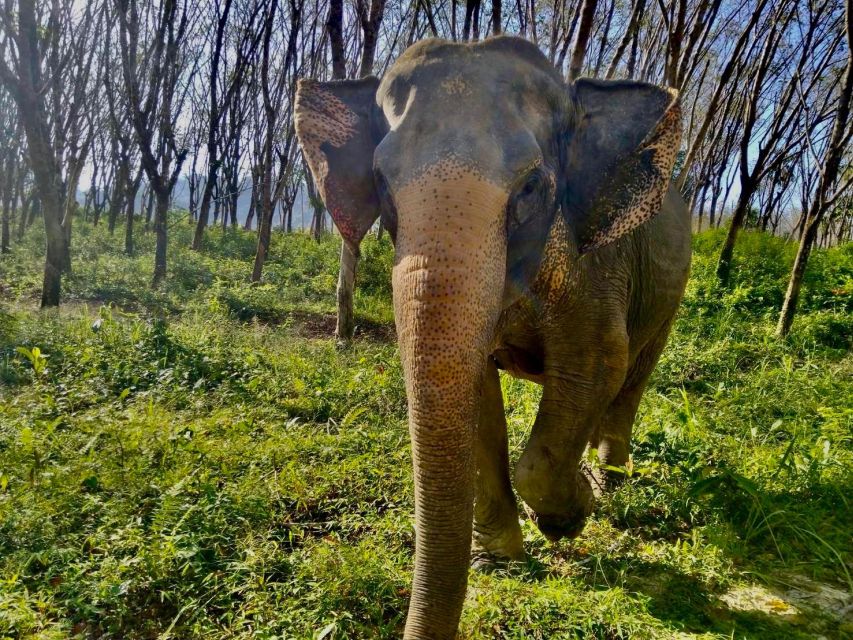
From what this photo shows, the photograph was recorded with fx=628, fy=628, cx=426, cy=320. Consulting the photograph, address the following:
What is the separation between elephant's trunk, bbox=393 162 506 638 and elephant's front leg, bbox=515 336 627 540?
0.99m

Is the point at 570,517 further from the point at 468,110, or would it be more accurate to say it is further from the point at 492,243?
the point at 468,110

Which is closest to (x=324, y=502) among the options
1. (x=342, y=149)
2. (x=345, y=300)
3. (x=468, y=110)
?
(x=342, y=149)

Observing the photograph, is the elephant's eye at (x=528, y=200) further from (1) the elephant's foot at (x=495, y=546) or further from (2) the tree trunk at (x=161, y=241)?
(2) the tree trunk at (x=161, y=241)

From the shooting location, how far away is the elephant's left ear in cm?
258

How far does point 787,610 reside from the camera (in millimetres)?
2855

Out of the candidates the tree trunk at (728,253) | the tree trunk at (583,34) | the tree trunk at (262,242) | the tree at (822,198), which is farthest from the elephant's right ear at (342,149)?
the tree trunk at (262,242)

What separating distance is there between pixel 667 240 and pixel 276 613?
3.05 metres

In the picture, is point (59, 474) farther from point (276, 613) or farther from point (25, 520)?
point (276, 613)

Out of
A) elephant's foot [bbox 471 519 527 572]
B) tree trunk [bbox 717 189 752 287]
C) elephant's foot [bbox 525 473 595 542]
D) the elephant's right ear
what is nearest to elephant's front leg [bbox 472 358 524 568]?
elephant's foot [bbox 471 519 527 572]

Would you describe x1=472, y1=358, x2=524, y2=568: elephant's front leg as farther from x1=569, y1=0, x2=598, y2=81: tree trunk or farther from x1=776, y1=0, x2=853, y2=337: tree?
x1=776, y1=0, x2=853, y2=337: tree

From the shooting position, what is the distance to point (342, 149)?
2.69 metres

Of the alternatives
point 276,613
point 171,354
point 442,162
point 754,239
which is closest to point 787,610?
point 276,613

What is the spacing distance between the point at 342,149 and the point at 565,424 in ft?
5.20

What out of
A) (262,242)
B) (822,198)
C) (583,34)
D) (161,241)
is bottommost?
(161,241)
